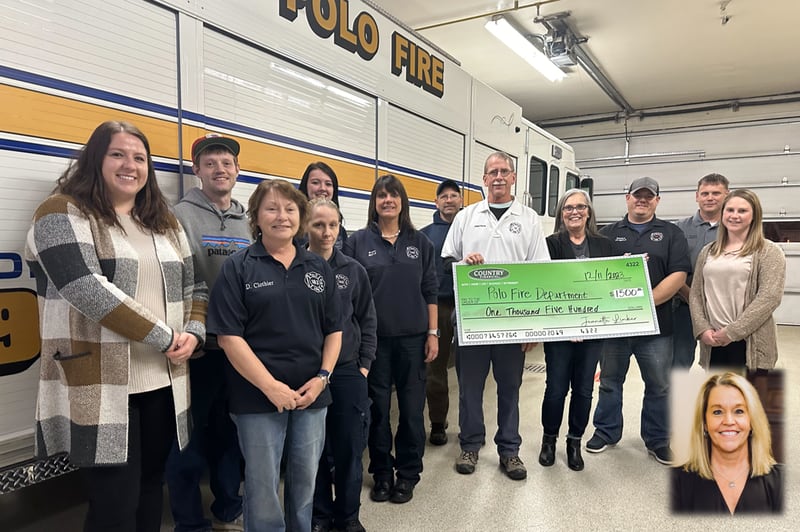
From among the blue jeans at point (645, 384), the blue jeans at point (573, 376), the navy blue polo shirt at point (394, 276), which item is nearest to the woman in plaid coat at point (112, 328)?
the navy blue polo shirt at point (394, 276)

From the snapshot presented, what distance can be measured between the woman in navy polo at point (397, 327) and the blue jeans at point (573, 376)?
88 cm

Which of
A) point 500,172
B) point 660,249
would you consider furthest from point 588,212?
point 500,172

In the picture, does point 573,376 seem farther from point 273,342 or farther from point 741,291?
point 273,342

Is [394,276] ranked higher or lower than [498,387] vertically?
Answer: higher

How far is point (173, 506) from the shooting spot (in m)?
2.38

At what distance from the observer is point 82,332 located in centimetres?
169

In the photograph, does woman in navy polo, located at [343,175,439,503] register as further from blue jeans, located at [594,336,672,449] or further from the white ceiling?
the white ceiling

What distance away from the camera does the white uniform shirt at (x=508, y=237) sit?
3.11 m

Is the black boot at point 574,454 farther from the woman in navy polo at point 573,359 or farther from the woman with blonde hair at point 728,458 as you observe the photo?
the woman with blonde hair at point 728,458

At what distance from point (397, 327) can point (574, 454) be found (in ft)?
5.40

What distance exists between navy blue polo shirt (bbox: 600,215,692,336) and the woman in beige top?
0.24m

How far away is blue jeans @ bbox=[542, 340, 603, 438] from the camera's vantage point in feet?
10.3

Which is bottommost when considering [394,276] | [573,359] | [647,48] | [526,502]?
[526,502]

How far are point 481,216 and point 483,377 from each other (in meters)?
1.06
